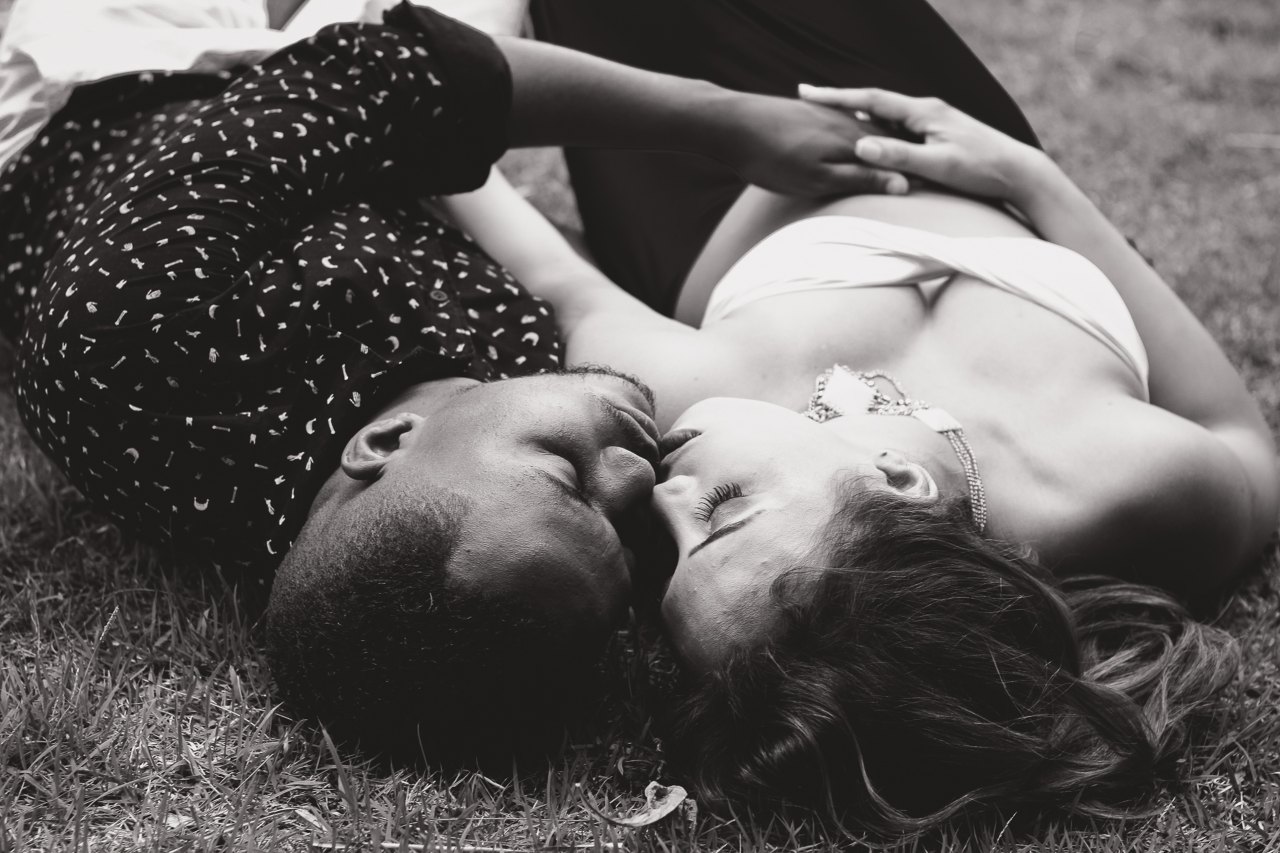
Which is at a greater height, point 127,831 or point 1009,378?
point 1009,378

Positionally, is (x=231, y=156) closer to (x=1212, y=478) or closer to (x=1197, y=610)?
(x=1212, y=478)

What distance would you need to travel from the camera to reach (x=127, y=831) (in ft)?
5.74

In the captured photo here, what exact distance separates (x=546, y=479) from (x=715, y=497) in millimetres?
318

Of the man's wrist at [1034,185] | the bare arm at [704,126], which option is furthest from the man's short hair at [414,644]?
the man's wrist at [1034,185]

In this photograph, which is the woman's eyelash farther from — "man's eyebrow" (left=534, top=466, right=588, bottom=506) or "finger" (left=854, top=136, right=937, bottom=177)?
"finger" (left=854, top=136, right=937, bottom=177)

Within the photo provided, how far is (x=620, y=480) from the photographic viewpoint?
6.22ft

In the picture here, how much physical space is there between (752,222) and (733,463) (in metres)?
1.12

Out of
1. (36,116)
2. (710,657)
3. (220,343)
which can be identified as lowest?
(710,657)

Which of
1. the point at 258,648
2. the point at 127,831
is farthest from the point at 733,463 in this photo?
the point at 127,831

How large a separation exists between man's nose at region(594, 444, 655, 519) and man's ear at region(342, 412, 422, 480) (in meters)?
0.36

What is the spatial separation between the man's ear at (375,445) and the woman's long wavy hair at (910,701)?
652mm

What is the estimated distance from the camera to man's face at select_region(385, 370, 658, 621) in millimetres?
1708

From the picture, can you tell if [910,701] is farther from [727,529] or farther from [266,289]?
[266,289]

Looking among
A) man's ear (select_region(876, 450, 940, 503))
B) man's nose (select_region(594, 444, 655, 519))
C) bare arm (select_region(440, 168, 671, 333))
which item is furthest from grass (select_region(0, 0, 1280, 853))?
bare arm (select_region(440, 168, 671, 333))
